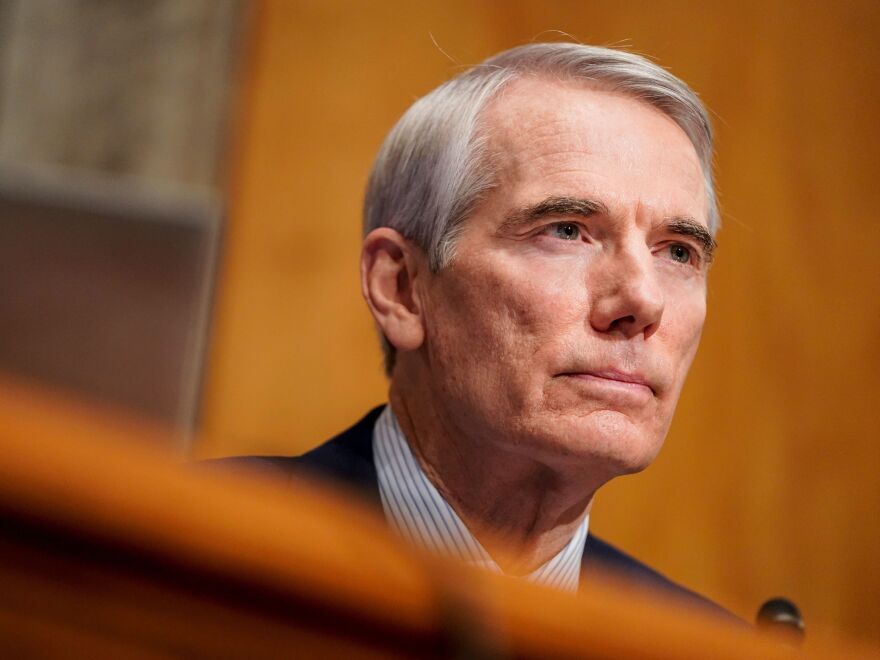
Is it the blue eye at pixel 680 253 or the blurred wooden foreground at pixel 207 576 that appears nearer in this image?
the blurred wooden foreground at pixel 207 576

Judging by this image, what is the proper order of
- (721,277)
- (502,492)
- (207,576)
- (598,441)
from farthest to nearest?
(721,277)
(502,492)
(598,441)
(207,576)

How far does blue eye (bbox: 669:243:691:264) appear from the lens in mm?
1179

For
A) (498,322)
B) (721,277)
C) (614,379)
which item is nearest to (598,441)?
(614,379)

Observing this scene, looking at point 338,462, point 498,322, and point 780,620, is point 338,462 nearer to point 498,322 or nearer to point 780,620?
point 498,322

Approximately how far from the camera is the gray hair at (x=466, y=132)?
1178mm

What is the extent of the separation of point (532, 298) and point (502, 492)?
22cm

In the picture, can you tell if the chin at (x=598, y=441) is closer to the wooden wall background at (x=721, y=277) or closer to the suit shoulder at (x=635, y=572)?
the suit shoulder at (x=635, y=572)

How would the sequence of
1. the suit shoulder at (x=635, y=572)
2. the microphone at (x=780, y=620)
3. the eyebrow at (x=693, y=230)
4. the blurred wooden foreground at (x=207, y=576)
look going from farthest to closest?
the suit shoulder at (x=635, y=572)
the eyebrow at (x=693, y=230)
the microphone at (x=780, y=620)
the blurred wooden foreground at (x=207, y=576)

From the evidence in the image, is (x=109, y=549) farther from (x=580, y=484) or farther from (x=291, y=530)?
(x=580, y=484)

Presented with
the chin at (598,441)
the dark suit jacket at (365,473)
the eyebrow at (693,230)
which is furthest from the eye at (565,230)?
the dark suit jacket at (365,473)

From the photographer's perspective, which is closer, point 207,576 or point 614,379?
point 207,576

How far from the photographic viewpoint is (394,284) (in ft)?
4.04

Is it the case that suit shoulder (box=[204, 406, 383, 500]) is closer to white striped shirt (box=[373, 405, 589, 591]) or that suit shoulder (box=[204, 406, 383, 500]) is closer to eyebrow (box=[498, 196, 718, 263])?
white striped shirt (box=[373, 405, 589, 591])

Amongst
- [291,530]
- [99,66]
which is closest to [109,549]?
[291,530]
